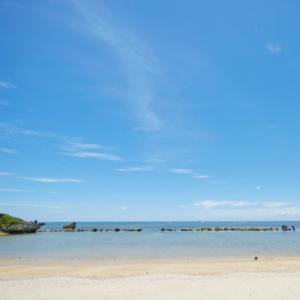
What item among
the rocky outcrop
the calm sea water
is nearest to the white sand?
the calm sea water

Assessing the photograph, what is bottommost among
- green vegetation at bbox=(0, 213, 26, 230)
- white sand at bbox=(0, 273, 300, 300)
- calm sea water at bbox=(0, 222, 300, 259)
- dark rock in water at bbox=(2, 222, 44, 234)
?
white sand at bbox=(0, 273, 300, 300)

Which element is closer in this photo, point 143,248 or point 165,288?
point 165,288

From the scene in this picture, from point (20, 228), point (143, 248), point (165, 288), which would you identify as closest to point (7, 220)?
point (20, 228)

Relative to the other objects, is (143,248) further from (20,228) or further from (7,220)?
(7,220)

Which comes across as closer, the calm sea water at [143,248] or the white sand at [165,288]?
the white sand at [165,288]

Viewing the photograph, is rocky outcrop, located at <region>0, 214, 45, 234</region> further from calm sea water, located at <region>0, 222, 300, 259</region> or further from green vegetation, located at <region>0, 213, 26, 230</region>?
calm sea water, located at <region>0, 222, 300, 259</region>

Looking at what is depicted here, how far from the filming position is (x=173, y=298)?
13.2 metres

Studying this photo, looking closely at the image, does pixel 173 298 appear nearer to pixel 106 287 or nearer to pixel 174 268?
pixel 106 287

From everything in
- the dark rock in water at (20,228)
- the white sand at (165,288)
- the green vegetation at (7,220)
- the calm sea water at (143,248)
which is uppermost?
the green vegetation at (7,220)

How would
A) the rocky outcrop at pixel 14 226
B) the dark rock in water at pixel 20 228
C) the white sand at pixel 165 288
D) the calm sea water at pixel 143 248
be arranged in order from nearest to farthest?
the white sand at pixel 165 288
the calm sea water at pixel 143 248
the dark rock in water at pixel 20 228
the rocky outcrop at pixel 14 226

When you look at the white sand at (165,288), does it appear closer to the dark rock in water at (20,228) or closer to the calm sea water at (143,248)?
the calm sea water at (143,248)

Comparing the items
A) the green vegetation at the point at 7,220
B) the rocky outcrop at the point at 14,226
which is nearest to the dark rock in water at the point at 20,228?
the rocky outcrop at the point at 14,226

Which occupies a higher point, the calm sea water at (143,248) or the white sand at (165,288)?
the calm sea water at (143,248)

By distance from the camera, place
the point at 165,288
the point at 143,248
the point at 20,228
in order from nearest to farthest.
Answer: the point at 165,288
the point at 143,248
the point at 20,228
